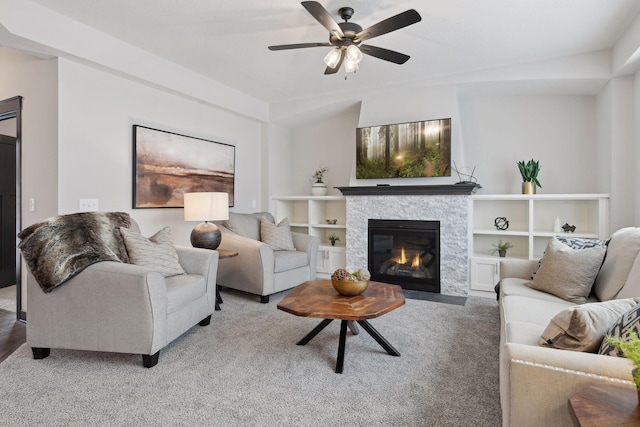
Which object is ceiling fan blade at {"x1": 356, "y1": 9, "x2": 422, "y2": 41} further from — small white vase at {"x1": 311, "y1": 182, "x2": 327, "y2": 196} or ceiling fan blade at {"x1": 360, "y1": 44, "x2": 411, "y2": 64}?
small white vase at {"x1": 311, "y1": 182, "x2": 327, "y2": 196}

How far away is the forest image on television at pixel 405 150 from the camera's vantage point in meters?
4.21

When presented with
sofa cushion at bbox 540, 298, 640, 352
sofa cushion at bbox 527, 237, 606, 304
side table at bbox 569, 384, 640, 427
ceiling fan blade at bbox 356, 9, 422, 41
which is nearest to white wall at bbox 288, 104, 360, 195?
ceiling fan blade at bbox 356, 9, 422, 41

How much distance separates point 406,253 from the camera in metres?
4.49

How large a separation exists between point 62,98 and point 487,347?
12.7 feet

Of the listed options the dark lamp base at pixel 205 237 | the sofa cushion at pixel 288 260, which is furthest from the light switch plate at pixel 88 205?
the sofa cushion at pixel 288 260

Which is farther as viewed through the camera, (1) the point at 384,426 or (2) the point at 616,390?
(1) the point at 384,426

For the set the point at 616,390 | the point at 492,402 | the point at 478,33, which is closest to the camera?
the point at 616,390

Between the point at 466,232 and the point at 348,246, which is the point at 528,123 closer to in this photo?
the point at 466,232

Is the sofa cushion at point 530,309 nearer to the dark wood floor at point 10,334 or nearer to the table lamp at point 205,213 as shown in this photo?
the table lamp at point 205,213

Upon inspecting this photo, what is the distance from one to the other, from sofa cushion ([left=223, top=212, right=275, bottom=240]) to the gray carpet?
142 centimetres

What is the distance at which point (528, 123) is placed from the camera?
4.25 metres

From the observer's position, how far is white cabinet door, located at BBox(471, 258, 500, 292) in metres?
4.02

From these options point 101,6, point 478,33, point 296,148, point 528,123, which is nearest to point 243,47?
point 101,6

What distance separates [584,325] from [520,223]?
3.33 meters
